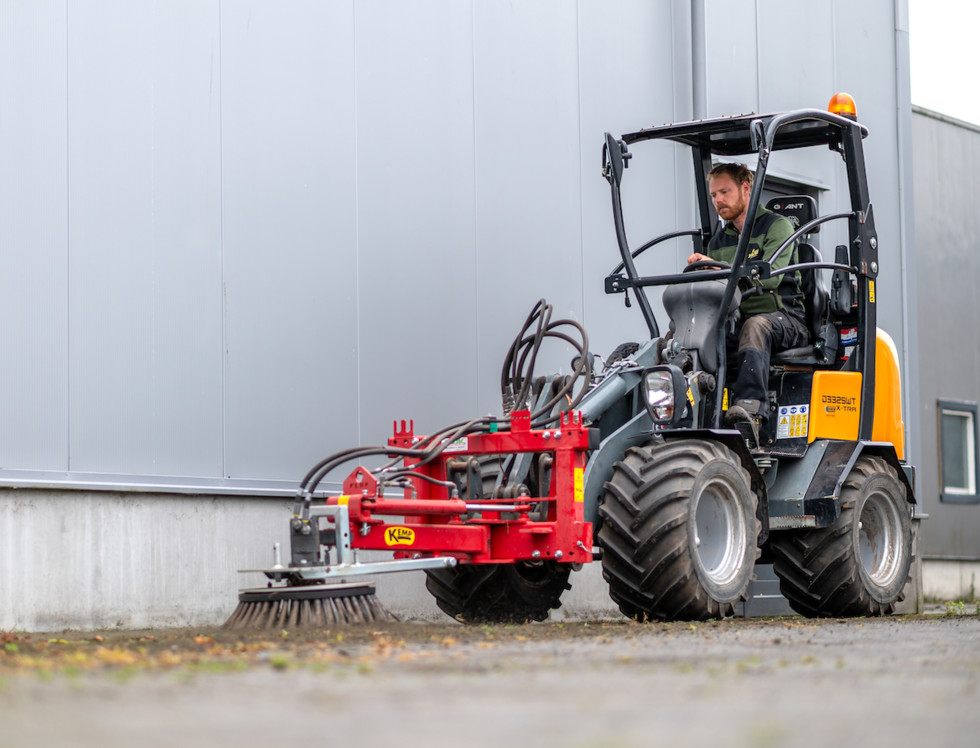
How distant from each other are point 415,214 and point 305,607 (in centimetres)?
392

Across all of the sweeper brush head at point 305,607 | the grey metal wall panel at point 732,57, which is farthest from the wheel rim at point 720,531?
the grey metal wall panel at point 732,57

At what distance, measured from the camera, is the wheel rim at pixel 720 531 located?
7.41 m

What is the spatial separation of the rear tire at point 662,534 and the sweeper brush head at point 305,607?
4.02ft

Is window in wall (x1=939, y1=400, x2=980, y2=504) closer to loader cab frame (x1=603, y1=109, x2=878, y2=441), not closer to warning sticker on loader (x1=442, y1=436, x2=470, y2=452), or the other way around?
loader cab frame (x1=603, y1=109, x2=878, y2=441)

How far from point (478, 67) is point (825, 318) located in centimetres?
308

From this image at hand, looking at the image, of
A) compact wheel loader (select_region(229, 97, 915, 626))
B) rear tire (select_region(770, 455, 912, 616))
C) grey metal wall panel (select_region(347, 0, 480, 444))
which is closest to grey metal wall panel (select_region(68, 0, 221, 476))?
compact wheel loader (select_region(229, 97, 915, 626))

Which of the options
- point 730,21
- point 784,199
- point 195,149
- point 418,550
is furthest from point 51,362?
point 730,21

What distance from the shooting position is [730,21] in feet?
39.5

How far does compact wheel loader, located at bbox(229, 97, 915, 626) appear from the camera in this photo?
22.4ft

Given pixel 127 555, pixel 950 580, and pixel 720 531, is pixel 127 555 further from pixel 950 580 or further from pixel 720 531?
pixel 950 580

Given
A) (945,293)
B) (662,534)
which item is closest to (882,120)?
(945,293)

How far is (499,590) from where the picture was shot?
7812mm

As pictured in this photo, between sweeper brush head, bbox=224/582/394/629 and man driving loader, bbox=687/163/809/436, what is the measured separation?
268 cm

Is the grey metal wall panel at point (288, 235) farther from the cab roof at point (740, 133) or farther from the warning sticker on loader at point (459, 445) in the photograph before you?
the cab roof at point (740, 133)
